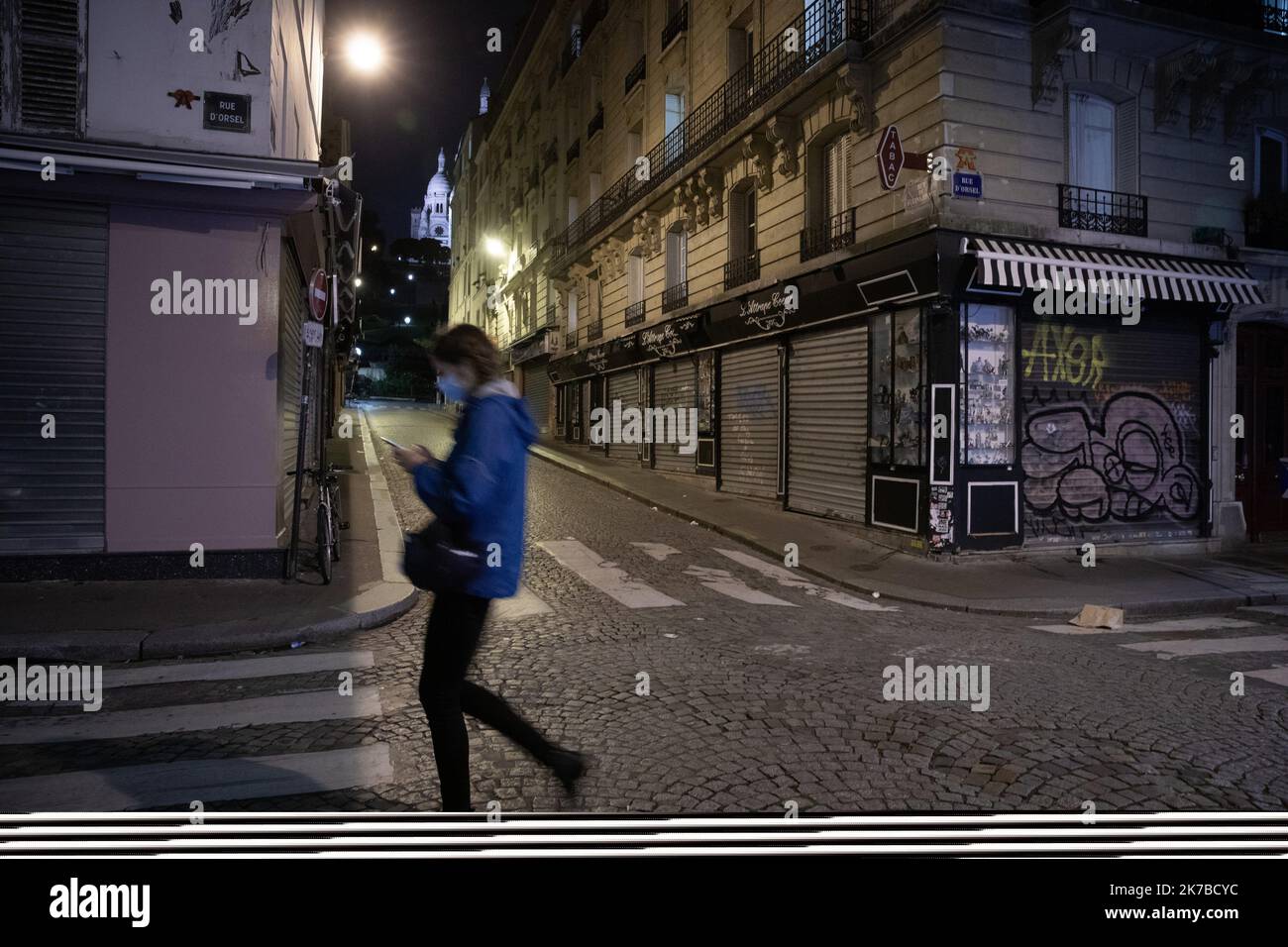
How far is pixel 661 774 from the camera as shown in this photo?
151 inches

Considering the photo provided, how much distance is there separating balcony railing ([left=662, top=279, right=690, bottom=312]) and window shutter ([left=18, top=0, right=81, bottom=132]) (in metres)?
13.3

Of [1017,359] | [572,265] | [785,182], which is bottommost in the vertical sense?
[1017,359]

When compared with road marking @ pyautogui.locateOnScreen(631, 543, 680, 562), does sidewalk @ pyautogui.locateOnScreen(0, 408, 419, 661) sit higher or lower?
lower

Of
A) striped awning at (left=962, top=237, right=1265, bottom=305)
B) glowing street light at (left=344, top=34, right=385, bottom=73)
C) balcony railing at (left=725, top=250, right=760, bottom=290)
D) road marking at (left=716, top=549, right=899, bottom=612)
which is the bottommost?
road marking at (left=716, top=549, right=899, bottom=612)

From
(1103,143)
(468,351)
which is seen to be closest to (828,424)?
(1103,143)

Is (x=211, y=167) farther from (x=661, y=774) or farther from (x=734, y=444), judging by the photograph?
(x=734, y=444)

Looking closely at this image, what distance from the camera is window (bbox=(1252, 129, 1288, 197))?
1326 cm

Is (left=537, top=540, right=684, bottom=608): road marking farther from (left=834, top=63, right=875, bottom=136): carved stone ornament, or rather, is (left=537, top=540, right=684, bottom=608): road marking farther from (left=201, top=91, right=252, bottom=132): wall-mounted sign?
(left=834, top=63, right=875, bottom=136): carved stone ornament

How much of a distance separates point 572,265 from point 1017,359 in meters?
19.9

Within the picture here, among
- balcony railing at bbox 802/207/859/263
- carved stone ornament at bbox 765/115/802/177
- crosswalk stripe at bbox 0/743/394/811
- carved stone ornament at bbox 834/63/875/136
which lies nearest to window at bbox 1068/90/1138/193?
carved stone ornament at bbox 834/63/875/136

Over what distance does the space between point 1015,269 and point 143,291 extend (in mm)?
10392

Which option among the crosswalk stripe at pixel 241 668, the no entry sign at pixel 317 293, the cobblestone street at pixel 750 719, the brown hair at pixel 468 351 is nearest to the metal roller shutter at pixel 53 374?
the no entry sign at pixel 317 293
